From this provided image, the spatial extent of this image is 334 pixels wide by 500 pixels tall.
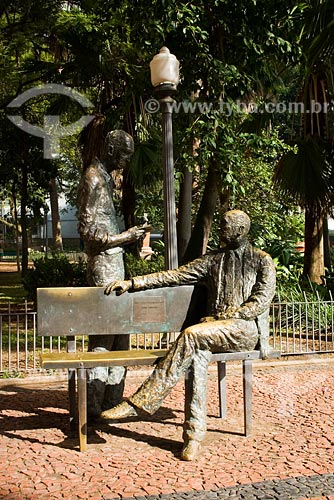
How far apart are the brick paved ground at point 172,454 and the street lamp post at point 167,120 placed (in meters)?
2.01

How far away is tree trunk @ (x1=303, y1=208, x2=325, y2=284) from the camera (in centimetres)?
1148

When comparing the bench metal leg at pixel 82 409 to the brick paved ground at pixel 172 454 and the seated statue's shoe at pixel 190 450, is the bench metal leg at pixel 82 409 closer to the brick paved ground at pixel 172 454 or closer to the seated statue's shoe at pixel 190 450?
the brick paved ground at pixel 172 454

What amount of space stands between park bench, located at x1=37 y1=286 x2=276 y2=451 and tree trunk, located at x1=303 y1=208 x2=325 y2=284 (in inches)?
270

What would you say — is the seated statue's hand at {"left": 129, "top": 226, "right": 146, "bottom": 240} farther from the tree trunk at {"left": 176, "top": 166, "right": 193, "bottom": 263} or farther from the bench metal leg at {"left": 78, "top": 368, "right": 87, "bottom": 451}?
the tree trunk at {"left": 176, "top": 166, "right": 193, "bottom": 263}

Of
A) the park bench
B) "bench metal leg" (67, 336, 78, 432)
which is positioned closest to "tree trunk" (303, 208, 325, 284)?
the park bench

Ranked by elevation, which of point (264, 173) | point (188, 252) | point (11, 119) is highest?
point (11, 119)

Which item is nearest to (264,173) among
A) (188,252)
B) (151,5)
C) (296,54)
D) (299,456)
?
(188,252)

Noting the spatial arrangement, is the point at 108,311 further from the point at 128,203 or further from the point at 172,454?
the point at 128,203

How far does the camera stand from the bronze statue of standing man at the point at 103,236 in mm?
4875

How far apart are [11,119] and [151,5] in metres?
10.3

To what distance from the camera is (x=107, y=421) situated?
4.91 meters

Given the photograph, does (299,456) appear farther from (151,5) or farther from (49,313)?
(151,5)

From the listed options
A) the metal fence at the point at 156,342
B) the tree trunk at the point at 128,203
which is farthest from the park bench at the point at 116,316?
the tree trunk at the point at 128,203

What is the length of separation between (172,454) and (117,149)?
238 cm
